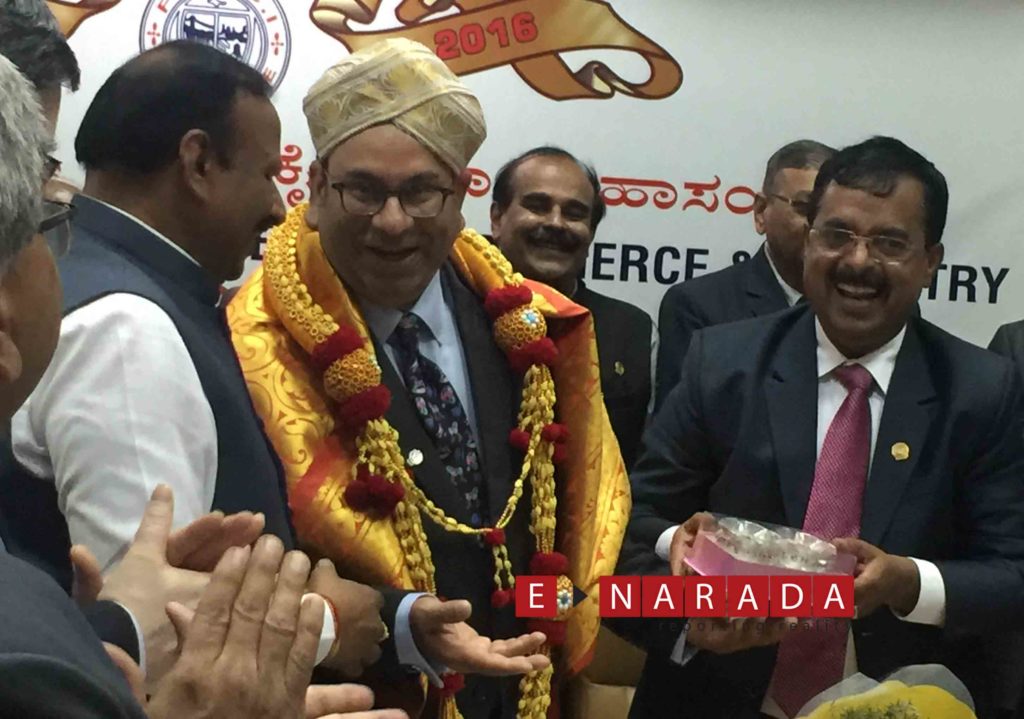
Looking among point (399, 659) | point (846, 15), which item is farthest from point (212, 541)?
point (846, 15)

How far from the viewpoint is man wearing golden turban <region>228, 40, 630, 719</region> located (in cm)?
153

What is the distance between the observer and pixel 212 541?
105 cm

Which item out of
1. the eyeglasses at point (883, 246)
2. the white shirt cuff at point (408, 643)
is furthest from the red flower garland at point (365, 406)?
the eyeglasses at point (883, 246)

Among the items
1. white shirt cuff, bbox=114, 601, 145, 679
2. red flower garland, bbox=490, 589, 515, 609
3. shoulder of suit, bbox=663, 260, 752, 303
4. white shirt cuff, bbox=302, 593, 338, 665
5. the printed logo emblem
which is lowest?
red flower garland, bbox=490, 589, 515, 609

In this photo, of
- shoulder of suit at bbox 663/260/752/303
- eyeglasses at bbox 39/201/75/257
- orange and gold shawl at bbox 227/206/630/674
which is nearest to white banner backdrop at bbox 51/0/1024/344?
shoulder of suit at bbox 663/260/752/303

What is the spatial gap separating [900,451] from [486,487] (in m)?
0.59

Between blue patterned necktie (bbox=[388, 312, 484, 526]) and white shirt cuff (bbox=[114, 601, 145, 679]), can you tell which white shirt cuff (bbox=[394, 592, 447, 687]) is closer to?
blue patterned necktie (bbox=[388, 312, 484, 526])

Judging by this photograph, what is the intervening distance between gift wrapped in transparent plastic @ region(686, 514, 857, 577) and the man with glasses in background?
3.96 ft

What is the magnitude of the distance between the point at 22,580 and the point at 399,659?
3.00 feet

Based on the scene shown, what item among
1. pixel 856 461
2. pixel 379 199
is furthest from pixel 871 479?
pixel 379 199

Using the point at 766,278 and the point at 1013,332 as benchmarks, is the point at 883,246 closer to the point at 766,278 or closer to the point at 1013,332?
the point at 1013,332

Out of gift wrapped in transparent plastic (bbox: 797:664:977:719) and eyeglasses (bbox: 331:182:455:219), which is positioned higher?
eyeglasses (bbox: 331:182:455:219)

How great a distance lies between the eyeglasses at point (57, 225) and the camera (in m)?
0.83

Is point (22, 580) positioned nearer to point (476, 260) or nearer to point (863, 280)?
point (476, 260)
